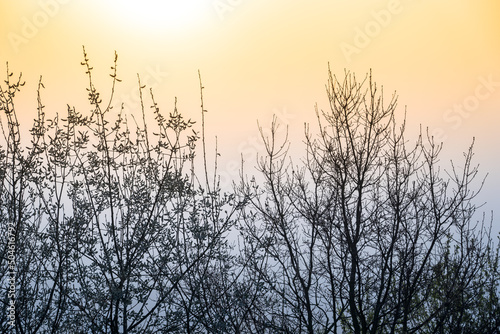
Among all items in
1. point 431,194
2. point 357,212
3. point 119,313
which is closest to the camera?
point 119,313

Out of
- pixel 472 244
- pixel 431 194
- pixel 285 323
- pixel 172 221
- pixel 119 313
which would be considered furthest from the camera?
pixel 472 244

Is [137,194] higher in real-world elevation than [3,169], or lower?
lower

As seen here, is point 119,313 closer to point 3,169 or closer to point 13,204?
point 13,204

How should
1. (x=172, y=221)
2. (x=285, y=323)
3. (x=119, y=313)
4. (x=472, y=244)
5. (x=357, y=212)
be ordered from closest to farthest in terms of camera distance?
(x=119, y=313)
(x=172, y=221)
(x=357, y=212)
(x=285, y=323)
(x=472, y=244)

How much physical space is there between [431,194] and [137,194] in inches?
281

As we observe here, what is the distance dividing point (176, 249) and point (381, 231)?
15.8ft

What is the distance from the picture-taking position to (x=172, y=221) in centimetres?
754

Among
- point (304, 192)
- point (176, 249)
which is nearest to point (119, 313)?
point (176, 249)

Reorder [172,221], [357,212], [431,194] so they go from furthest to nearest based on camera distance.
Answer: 1. [431,194]
2. [357,212]
3. [172,221]

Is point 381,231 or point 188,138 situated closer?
point 188,138

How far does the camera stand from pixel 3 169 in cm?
799

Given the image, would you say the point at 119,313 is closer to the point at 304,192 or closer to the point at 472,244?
the point at 304,192

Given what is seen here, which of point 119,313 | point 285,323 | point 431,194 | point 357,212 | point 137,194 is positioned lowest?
point 119,313

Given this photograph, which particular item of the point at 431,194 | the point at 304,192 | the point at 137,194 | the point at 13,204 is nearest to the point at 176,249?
the point at 137,194
